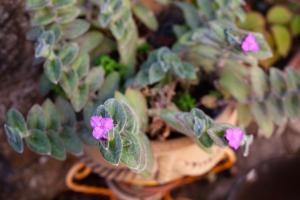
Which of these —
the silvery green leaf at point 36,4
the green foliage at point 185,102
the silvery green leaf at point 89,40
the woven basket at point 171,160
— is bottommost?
the woven basket at point 171,160

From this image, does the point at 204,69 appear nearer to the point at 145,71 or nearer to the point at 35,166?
the point at 145,71

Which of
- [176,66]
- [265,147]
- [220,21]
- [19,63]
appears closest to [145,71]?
[176,66]

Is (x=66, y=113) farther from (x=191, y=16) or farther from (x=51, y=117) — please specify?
(x=191, y=16)

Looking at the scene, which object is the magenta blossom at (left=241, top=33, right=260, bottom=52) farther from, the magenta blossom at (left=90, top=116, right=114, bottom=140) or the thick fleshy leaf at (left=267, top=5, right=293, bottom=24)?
the thick fleshy leaf at (left=267, top=5, right=293, bottom=24)

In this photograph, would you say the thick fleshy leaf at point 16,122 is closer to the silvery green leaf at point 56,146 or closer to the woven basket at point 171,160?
the silvery green leaf at point 56,146

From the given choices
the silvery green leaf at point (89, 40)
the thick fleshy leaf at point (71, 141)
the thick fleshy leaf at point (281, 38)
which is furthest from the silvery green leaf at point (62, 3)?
the thick fleshy leaf at point (281, 38)

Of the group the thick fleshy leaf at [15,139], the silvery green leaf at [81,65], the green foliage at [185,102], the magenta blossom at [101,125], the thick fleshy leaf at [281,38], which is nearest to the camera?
the magenta blossom at [101,125]

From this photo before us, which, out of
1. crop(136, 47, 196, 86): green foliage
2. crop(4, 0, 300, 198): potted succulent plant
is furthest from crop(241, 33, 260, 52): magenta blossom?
crop(136, 47, 196, 86): green foliage
